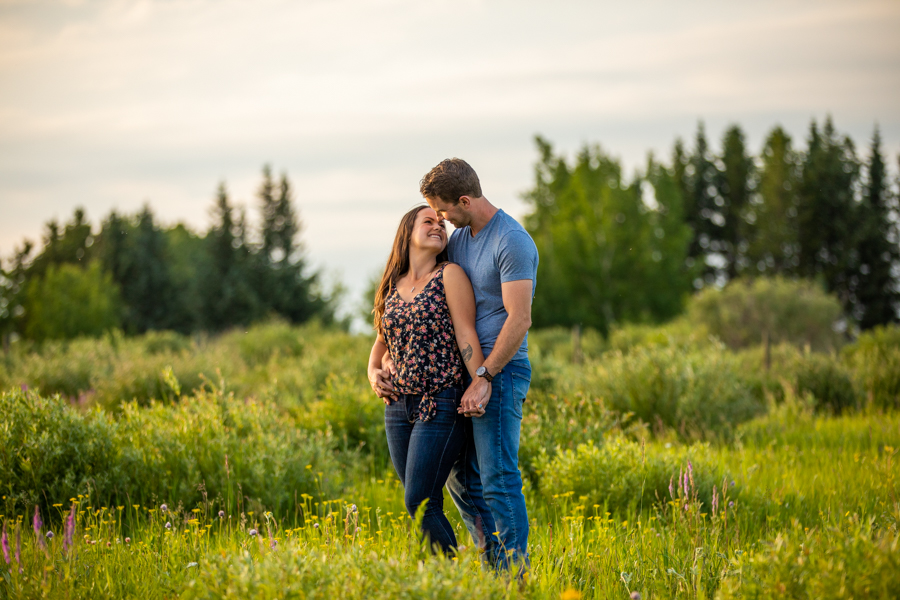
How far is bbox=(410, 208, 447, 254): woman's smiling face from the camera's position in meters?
3.86

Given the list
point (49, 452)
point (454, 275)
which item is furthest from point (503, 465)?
point (49, 452)

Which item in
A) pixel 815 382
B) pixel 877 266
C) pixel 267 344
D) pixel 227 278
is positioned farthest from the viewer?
pixel 227 278

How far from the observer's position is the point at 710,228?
52906mm

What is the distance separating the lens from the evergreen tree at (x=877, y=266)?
41844 millimetres

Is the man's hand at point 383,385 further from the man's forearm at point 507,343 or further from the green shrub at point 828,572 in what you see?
the green shrub at point 828,572

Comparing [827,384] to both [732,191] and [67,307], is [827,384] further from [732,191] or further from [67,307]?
[732,191]

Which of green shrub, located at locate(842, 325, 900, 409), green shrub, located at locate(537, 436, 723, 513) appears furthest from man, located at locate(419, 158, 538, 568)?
green shrub, located at locate(842, 325, 900, 409)

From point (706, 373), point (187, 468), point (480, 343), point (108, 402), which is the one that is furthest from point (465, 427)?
point (108, 402)

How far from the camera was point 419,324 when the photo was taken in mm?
3715

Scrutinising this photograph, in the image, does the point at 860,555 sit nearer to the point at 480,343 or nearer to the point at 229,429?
the point at 480,343

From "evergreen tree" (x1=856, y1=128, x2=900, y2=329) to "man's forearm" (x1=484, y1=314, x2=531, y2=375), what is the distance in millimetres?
44915

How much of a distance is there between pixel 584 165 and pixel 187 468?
129ft

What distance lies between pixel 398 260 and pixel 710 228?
2086 inches

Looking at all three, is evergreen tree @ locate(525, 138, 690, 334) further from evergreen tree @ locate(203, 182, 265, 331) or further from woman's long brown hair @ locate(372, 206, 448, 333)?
woman's long brown hair @ locate(372, 206, 448, 333)
